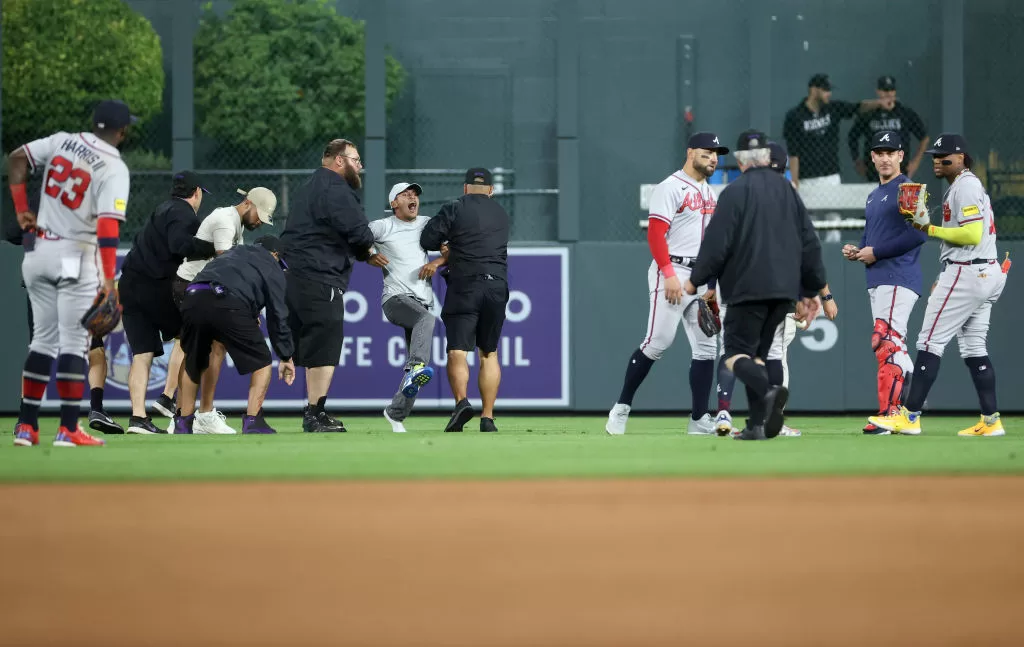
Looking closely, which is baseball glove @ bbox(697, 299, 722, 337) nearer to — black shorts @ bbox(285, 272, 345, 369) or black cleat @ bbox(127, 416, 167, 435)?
black shorts @ bbox(285, 272, 345, 369)

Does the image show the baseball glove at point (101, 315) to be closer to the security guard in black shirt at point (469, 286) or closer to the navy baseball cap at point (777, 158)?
the security guard in black shirt at point (469, 286)

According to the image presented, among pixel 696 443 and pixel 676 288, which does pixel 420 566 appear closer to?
pixel 696 443

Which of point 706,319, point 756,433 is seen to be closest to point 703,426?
point 706,319

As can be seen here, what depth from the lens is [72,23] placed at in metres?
18.2

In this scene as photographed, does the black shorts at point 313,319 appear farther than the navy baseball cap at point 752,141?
Yes

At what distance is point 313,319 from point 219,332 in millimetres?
793

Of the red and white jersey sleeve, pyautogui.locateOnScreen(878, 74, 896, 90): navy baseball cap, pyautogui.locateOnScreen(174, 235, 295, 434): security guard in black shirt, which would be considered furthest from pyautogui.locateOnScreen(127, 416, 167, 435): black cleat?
pyautogui.locateOnScreen(878, 74, 896, 90): navy baseball cap

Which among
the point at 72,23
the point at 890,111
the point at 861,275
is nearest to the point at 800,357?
the point at 861,275

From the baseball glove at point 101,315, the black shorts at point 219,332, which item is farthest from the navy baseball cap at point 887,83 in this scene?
the baseball glove at point 101,315

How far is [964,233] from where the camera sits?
433 inches

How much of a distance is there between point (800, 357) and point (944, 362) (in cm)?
149

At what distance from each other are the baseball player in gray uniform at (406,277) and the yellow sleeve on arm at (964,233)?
3.76 m

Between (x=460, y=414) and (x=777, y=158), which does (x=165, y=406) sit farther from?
(x=777, y=158)

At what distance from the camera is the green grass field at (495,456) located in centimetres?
755
